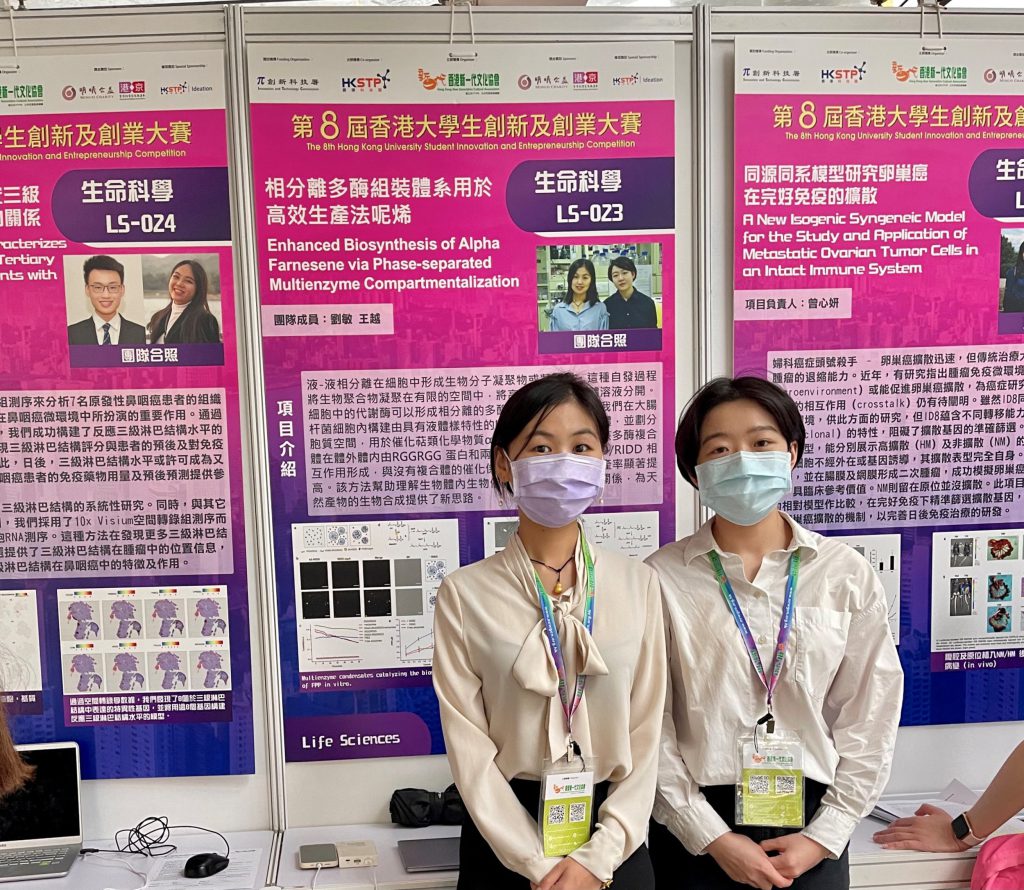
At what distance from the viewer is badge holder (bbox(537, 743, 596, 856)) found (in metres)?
1.78

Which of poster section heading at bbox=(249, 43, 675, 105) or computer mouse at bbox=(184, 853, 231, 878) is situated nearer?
computer mouse at bbox=(184, 853, 231, 878)

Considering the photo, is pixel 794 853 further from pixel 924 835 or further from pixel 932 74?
pixel 932 74

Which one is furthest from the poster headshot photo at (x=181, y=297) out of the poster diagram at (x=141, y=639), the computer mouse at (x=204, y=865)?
the computer mouse at (x=204, y=865)

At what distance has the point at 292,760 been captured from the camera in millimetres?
2557

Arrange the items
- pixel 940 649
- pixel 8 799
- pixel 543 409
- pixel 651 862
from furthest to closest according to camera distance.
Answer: pixel 940 649, pixel 8 799, pixel 651 862, pixel 543 409

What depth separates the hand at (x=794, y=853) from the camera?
6.09ft

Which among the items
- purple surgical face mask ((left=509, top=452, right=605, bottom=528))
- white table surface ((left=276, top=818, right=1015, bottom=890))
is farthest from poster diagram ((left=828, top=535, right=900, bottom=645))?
purple surgical face mask ((left=509, top=452, right=605, bottom=528))

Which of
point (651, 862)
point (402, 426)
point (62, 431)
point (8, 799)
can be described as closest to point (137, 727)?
point (8, 799)

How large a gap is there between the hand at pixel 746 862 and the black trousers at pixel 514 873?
15 cm

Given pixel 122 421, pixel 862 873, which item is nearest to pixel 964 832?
pixel 862 873

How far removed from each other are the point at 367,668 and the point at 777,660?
119 centimetres

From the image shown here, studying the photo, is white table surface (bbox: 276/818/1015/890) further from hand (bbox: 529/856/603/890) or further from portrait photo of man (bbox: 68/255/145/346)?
portrait photo of man (bbox: 68/255/145/346)

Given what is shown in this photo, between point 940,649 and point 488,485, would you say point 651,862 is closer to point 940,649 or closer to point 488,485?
Answer: point 488,485

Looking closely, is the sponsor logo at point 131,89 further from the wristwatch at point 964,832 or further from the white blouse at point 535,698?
the wristwatch at point 964,832
